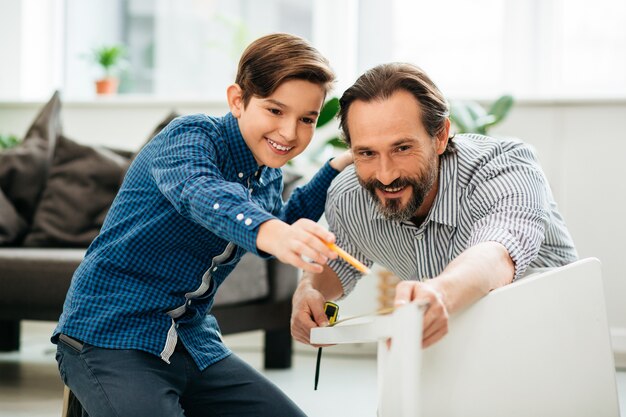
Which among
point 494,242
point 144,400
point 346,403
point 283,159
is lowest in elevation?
point 346,403

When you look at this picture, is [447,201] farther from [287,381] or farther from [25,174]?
[25,174]

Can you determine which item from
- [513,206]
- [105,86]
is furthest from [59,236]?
[513,206]

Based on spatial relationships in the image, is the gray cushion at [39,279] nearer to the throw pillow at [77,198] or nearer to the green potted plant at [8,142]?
the throw pillow at [77,198]

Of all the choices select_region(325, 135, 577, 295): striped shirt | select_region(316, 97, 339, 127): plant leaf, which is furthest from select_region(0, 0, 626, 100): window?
select_region(325, 135, 577, 295): striped shirt

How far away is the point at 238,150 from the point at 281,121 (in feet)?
0.32

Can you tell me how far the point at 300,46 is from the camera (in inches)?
56.0

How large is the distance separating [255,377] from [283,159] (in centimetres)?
43

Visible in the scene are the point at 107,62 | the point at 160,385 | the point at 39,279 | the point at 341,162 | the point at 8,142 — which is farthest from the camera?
the point at 107,62

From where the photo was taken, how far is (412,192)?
148 centimetres

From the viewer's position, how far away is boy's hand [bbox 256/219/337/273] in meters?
0.99

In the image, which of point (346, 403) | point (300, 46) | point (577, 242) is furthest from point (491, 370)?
point (577, 242)

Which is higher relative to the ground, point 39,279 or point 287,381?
point 39,279

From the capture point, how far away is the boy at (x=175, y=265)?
1313mm

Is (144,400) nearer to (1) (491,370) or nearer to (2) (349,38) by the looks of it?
(1) (491,370)
